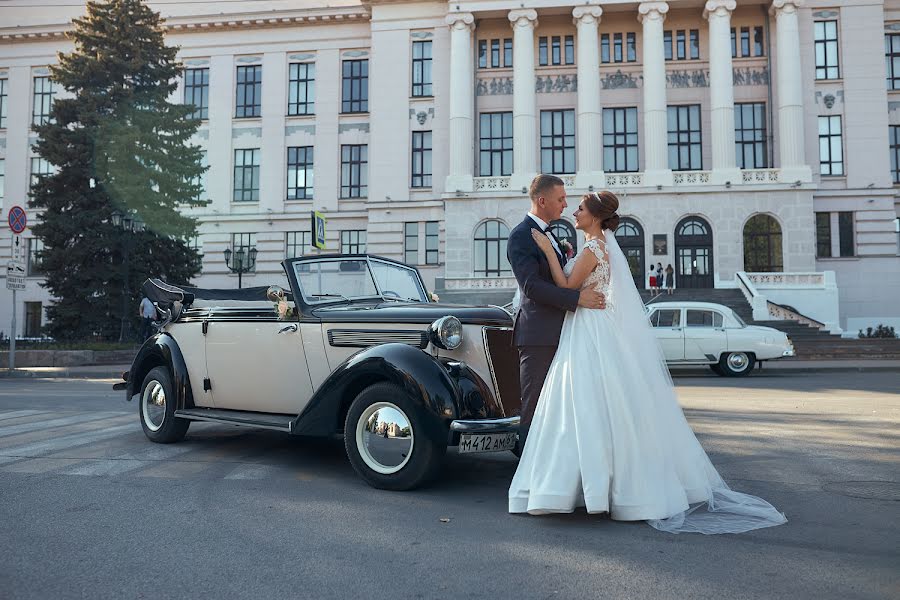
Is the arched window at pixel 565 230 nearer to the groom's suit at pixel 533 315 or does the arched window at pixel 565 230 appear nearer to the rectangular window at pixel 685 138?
the rectangular window at pixel 685 138

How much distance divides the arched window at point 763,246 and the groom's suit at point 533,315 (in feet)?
106

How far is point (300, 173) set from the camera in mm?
39594

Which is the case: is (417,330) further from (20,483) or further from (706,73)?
(706,73)

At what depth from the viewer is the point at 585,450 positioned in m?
4.07

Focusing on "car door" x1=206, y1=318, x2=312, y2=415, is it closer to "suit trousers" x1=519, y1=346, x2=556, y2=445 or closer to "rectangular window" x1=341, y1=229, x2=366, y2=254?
"suit trousers" x1=519, y1=346, x2=556, y2=445

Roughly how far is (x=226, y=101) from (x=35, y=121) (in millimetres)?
12985

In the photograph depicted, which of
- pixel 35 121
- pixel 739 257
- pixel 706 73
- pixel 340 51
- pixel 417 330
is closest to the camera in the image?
pixel 417 330

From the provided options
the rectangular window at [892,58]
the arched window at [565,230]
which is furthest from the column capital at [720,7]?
the arched window at [565,230]

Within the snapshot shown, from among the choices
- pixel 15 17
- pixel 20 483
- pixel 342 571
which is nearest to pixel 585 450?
pixel 342 571

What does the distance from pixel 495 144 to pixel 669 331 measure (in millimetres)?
22545

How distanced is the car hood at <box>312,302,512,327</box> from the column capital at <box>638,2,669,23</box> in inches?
1337

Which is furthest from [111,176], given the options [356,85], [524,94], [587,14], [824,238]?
[824,238]

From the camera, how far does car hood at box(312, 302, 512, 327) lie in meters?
5.11

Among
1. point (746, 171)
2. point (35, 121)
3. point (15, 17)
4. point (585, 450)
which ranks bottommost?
point (585, 450)
